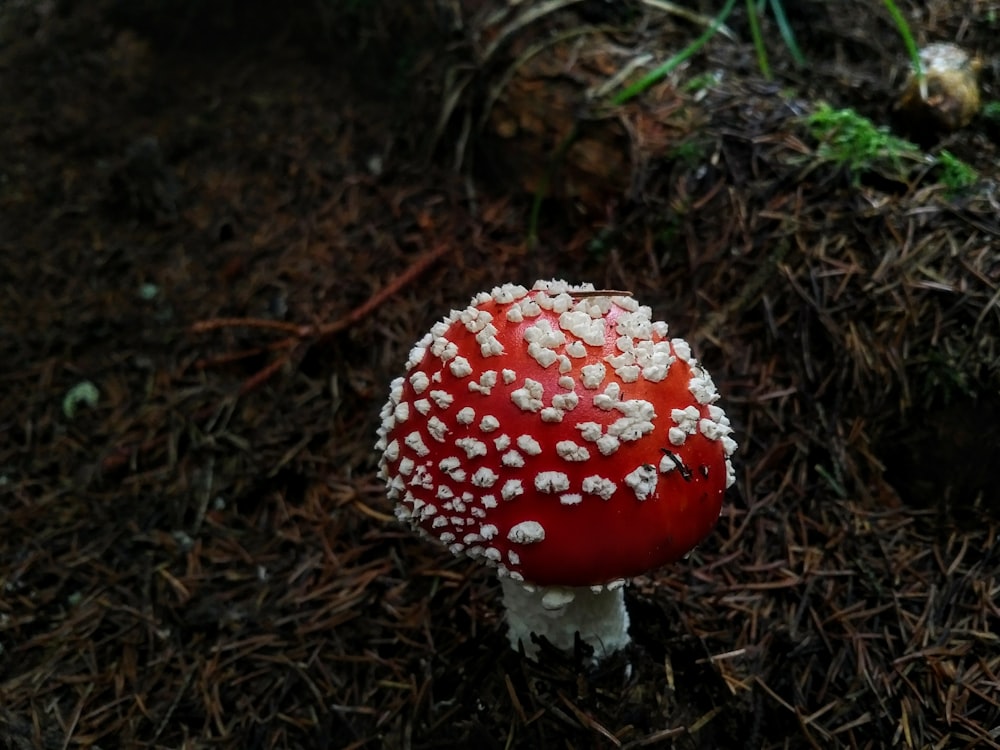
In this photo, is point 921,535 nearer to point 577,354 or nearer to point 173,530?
point 577,354

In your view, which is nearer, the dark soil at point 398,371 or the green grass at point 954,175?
the dark soil at point 398,371

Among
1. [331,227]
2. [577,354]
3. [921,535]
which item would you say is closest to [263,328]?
[331,227]

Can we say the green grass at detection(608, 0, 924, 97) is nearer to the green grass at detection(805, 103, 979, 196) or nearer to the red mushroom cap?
the green grass at detection(805, 103, 979, 196)

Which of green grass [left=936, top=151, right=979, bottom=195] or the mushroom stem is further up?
green grass [left=936, top=151, right=979, bottom=195]

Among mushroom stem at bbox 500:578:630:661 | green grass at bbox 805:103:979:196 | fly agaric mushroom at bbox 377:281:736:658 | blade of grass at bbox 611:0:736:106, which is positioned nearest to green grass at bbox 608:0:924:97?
blade of grass at bbox 611:0:736:106

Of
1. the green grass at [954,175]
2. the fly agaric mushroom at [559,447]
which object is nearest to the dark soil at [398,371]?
the green grass at [954,175]

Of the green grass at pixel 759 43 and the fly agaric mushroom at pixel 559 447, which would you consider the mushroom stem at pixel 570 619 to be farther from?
the green grass at pixel 759 43
